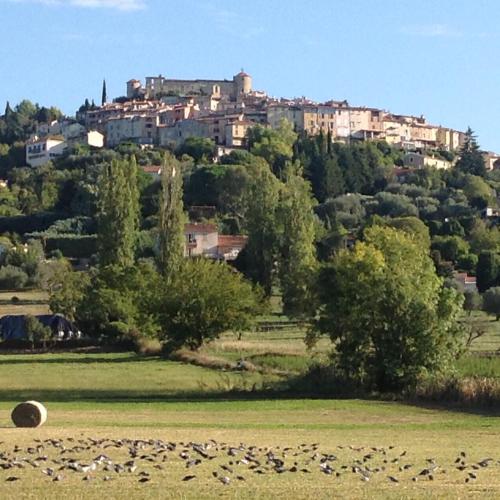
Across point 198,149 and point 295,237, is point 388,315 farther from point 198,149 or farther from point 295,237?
point 198,149

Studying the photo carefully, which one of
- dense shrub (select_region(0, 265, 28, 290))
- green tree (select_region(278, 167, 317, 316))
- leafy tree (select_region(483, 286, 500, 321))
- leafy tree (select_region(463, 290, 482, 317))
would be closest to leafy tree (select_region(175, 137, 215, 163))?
Answer: dense shrub (select_region(0, 265, 28, 290))

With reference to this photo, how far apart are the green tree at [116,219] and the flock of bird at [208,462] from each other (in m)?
52.1

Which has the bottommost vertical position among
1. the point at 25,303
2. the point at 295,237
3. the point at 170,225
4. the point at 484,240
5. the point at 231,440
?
the point at 25,303

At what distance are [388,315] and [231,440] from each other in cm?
1982

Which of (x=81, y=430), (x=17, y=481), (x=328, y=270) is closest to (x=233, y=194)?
(x=328, y=270)

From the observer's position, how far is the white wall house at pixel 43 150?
193750 millimetres

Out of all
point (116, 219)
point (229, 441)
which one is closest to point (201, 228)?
point (116, 219)

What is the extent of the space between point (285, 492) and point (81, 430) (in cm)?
1024

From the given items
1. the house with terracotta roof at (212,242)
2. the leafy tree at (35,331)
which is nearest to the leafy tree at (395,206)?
the house with terracotta roof at (212,242)

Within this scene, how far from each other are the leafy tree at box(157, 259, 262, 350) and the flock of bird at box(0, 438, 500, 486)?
3502 centimetres

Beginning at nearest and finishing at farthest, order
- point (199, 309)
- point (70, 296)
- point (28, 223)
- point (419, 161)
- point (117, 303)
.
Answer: point (199, 309) < point (117, 303) < point (70, 296) < point (28, 223) < point (419, 161)

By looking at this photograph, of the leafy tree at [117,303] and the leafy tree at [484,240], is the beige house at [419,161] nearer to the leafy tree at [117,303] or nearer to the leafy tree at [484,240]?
the leafy tree at [484,240]

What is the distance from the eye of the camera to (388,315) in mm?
41312

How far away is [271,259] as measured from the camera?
8444 cm
